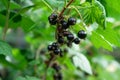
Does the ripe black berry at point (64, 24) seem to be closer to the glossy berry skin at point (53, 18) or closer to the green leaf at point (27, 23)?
the glossy berry skin at point (53, 18)

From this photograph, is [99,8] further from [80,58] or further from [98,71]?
[98,71]

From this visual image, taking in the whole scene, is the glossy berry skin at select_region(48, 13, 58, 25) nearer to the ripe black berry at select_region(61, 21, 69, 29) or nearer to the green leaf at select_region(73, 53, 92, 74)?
the ripe black berry at select_region(61, 21, 69, 29)

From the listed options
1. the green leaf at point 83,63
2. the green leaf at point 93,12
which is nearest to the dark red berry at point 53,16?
the green leaf at point 93,12

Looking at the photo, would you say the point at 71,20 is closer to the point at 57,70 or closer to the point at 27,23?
the point at 27,23

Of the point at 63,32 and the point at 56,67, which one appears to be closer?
the point at 63,32

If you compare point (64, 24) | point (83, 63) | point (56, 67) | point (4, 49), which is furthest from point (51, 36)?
point (64, 24)

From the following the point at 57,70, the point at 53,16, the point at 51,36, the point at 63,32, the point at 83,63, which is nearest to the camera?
the point at 53,16

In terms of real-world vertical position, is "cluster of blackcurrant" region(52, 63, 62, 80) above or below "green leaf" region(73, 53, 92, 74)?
below

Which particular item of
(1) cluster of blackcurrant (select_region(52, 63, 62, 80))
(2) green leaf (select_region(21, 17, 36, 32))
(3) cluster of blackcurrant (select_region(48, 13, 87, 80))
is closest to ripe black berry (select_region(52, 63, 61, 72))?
(1) cluster of blackcurrant (select_region(52, 63, 62, 80))
